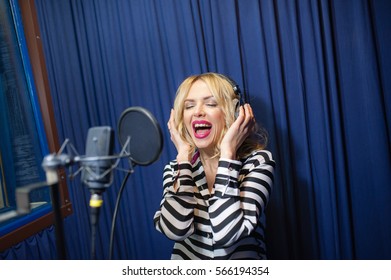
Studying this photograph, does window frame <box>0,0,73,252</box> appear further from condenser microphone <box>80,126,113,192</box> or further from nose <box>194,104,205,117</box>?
condenser microphone <box>80,126,113,192</box>

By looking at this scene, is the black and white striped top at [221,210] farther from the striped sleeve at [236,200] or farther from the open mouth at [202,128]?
the open mouth at [202,128]

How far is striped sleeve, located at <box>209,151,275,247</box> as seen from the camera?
0.82 m

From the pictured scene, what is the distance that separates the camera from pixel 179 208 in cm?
89

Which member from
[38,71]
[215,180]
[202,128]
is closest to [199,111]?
[202,128]

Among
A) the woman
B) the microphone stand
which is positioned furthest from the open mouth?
the microphone stand

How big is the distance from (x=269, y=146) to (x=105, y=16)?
1023 mm

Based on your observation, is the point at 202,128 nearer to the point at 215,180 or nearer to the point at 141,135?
the point at 215,180

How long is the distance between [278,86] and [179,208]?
65cm

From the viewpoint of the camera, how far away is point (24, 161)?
1.05 meters

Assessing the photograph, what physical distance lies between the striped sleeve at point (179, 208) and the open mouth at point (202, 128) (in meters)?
0.11

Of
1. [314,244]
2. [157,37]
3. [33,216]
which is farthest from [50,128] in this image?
[314,244]

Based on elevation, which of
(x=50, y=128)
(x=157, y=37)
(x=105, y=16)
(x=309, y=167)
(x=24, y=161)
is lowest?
(x=309, y=167)

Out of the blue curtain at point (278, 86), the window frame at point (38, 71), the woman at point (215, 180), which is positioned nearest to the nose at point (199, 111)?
the woman at point (215, 180)
